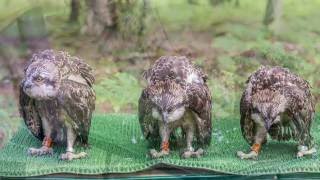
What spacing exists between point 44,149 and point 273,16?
1308mm

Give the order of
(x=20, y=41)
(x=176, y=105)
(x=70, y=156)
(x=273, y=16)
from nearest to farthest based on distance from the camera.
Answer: (x=176, y=105) → (x=70, y=156) → (x=20, y=41) → (x=273, y=16)

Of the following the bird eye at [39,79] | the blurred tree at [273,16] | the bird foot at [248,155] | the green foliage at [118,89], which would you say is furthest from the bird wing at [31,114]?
the blurred tree at [273,16]

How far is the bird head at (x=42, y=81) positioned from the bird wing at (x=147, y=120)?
259mm

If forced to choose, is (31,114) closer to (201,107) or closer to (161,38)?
(201,107)

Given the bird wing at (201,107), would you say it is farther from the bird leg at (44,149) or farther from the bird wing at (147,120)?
the bird leg at (44,149)

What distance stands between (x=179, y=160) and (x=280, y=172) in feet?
0.97

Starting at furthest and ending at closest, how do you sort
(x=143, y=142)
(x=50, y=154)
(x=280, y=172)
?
(x=143, y=142) → (x=50, y=154) → (x=280, y=172)

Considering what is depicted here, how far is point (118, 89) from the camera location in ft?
9.19

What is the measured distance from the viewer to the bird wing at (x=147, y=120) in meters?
1.86

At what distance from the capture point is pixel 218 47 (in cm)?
279

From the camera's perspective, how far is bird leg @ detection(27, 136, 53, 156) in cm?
194

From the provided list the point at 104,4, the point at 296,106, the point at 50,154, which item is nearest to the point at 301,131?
the point at 296,106

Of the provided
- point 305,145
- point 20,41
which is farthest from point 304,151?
point 20,41

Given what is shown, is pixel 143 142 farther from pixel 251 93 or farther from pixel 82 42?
pixel 82 42
